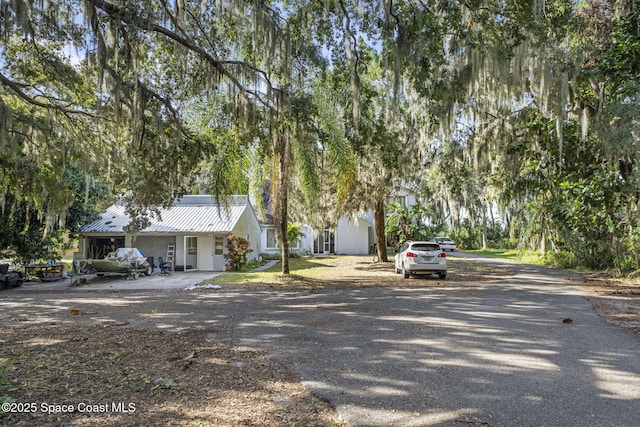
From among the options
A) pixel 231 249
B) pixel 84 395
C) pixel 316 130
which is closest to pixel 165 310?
pixel 84 395

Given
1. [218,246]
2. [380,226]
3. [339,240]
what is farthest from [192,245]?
[339,240]

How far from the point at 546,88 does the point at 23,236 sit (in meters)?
19.8

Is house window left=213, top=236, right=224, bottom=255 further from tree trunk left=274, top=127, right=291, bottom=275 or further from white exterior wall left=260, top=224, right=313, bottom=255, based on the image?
white exterior wall left=260, top=224, right=313, bottom=255

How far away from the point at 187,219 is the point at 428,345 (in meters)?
18.9

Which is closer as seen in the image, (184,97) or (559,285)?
(184,97)

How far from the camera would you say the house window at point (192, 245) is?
21938mm

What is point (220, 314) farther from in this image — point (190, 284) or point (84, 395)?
point (190, 284)

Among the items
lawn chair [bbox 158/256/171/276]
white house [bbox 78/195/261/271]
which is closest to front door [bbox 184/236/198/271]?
white house [bbox 78/195/261/271]

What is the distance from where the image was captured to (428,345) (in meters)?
5.84

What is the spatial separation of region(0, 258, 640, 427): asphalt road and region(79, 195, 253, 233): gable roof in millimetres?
9080

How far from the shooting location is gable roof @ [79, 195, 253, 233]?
20.7m

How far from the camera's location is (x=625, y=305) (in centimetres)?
948

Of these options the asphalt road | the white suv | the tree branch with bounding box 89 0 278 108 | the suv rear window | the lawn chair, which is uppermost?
the tree branch with bounding box 89 0 278 108

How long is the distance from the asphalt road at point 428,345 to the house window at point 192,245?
10.0 metres
